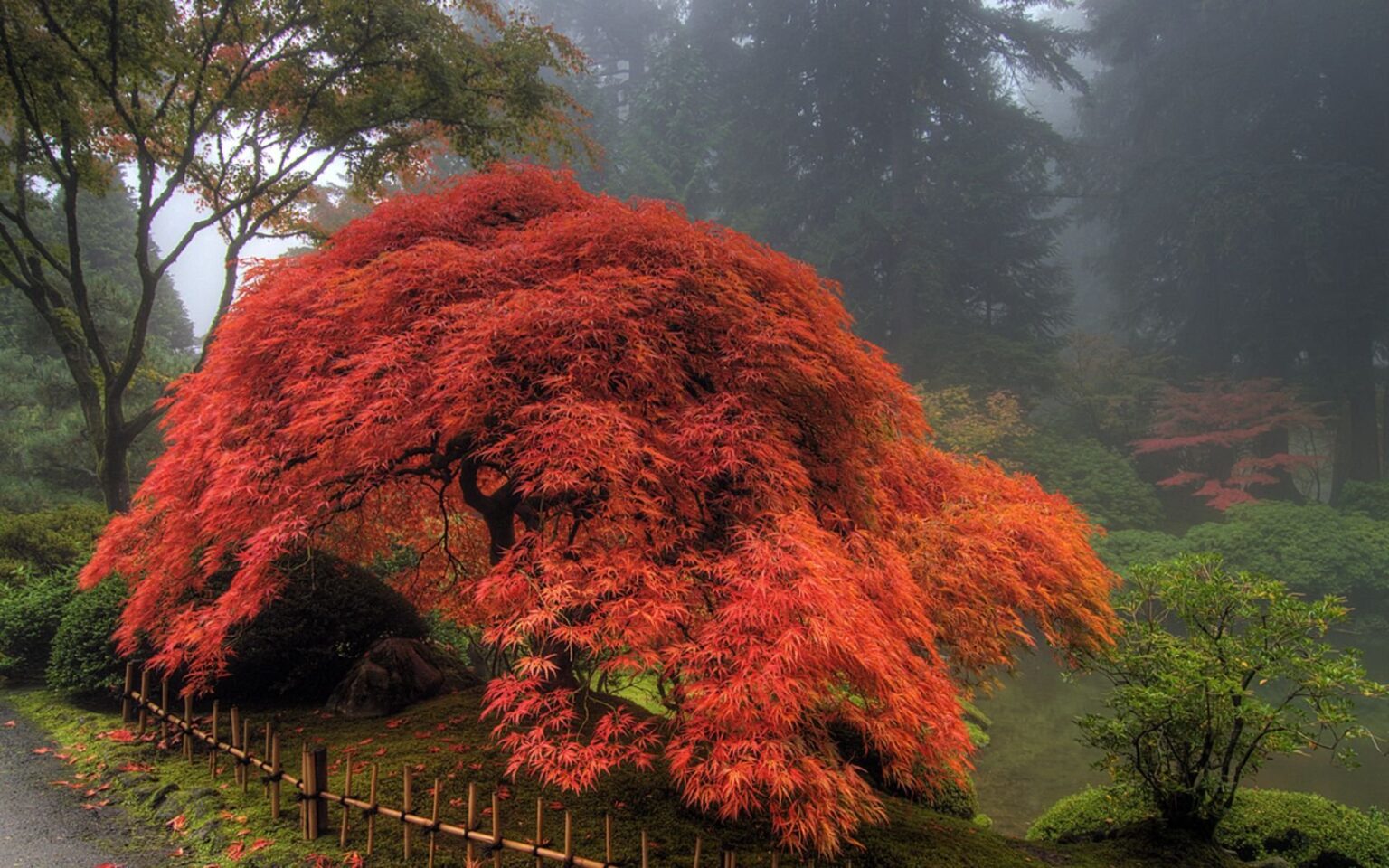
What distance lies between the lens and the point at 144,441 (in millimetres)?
11656

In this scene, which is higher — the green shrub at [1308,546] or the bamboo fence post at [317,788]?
the green shrub at [1308,546]

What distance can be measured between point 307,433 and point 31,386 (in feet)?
42.6

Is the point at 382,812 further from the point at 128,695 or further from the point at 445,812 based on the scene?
the point at 128,695

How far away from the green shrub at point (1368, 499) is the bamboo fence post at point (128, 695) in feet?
63.5

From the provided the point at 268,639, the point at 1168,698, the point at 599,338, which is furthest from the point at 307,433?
the point at 1168,698

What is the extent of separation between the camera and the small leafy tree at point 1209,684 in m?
3.87

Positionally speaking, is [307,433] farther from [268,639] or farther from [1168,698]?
[1168,698]

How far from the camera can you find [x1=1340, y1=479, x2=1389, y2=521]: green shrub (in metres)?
14.1

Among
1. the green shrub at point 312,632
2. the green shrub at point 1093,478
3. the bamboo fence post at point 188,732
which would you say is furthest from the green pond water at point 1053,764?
the bamboo fence post at point 188,732

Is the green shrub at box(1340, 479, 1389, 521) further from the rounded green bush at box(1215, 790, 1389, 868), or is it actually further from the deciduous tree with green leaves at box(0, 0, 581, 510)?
the deciduous tree with green leaves at box(0, 0, 581, 510)

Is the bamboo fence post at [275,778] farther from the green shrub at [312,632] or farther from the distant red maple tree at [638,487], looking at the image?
the green shrub at [312,632]

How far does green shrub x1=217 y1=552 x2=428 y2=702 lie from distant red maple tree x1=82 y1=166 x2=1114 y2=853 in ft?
2.10

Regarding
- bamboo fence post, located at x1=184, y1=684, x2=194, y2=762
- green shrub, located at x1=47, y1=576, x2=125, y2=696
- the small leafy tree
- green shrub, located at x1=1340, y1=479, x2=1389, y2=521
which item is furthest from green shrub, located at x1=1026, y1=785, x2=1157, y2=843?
green shrub, located at x1=1340, y1=479, x2=1389, y2=521

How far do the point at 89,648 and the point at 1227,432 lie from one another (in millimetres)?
20949
